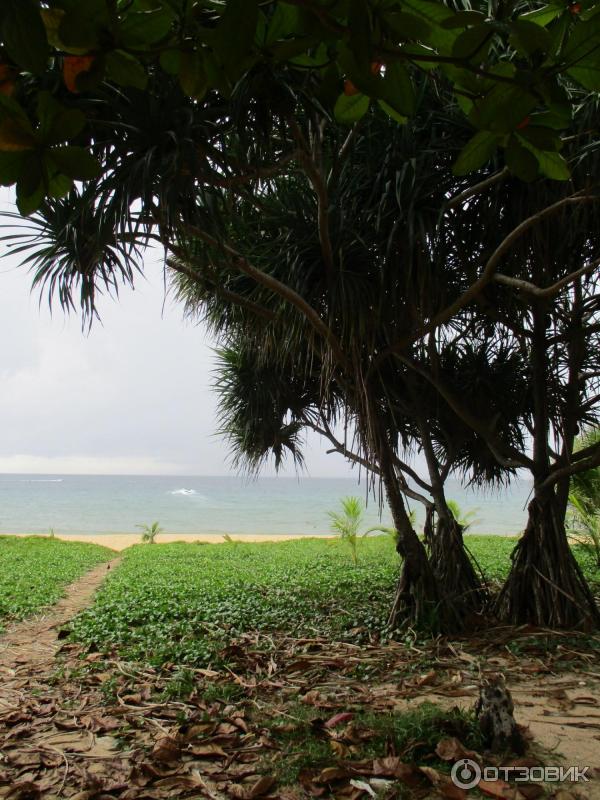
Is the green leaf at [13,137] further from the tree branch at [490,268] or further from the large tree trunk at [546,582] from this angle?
the large tree trunk at [546,582]

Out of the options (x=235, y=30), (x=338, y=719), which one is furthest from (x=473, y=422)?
(x=235, y=30)

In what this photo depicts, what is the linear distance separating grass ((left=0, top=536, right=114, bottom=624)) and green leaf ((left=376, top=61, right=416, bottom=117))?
4.74 m

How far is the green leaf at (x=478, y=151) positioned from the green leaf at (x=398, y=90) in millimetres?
95

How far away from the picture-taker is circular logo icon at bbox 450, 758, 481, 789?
5.70 ft

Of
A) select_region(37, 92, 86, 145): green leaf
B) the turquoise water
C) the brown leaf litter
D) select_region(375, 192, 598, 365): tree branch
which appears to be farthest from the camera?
the turquoise water

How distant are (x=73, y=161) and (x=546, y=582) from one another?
12.1 ft

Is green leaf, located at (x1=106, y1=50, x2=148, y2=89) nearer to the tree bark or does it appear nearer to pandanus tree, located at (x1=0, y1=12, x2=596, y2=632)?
pandanus tree, located at (x1=0, y1=12, x2=596, y2=632)

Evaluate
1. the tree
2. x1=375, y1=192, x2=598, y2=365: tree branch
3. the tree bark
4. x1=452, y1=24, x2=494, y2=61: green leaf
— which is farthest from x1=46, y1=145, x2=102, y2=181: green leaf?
the tree bark

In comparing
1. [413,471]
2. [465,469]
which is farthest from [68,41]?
[465,469]

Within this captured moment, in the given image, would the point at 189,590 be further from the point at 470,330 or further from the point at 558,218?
the point at 558,218

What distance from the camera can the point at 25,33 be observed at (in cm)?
56

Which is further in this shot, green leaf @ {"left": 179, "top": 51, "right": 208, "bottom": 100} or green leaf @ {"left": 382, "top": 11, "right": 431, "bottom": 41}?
green leaf @ {"left": 179, "top": 51, "right": 208, "bottom": 100}

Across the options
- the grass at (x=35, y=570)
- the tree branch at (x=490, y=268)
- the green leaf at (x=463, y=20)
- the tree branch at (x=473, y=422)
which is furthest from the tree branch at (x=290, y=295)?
the grass at (x=35, y=570)

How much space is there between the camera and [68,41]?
602mm
